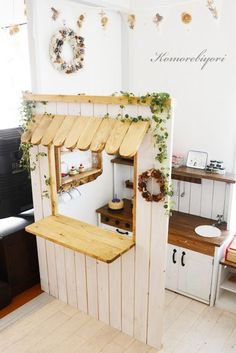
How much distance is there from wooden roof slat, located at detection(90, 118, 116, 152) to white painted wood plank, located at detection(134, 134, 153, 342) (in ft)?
0.83

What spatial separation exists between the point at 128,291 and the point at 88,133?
129 cm

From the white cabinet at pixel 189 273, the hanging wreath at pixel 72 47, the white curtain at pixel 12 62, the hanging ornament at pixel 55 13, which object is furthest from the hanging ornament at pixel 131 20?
the white cabinet at pixel 189 273

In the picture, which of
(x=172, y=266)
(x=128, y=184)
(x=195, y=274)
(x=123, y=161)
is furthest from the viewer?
(x=128, y=184)

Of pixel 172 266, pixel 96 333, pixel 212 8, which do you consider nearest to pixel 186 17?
pixel 212 8

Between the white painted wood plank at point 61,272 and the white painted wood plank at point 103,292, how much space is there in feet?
1.34

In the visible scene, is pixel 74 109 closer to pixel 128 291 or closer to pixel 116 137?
pixel 116 137

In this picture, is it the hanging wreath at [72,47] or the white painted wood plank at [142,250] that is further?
the hanging wreath at [72,47]

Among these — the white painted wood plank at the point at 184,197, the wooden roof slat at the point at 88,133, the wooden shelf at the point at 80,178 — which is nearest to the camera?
the wooden roof slat at the point at 88,133

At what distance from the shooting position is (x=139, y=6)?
3598 mm

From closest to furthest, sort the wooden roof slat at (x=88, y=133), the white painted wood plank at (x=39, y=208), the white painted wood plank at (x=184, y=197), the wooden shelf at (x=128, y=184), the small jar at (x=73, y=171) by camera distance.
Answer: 1. the wooden roof slat at (x=88, y=133)
2. the white painted wood plank at (x=39, y=208)
3. the small jar at (x=73, y=171)
4. the white painted wood plank at (x=184, y=197)
5. the wooden shelf at (x=128, y=184)

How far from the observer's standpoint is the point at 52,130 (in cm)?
257

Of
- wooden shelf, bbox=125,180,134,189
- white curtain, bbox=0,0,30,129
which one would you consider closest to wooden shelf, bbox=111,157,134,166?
wooden shelf, bbox=125,180,134,189

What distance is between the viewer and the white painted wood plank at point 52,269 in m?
3.08

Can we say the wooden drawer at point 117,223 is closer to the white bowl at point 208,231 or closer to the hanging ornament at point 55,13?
the white bowl at point 208,231
